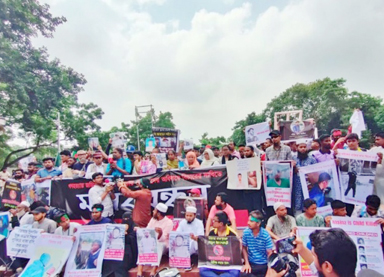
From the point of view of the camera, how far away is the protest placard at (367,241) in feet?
14.1

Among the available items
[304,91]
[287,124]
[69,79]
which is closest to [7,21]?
[69,79]

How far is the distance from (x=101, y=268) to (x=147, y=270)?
85 centimetres

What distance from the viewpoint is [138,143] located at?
43156 mm

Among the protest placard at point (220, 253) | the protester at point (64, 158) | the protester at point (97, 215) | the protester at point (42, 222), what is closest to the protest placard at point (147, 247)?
the protester at point (97, 215)

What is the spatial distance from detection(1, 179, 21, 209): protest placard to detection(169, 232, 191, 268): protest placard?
440 cm

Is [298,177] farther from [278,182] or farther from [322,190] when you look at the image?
[322,190]

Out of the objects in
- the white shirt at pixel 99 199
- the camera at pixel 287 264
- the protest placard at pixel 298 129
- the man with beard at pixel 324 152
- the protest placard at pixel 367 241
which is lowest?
the camera at pixel 287 264

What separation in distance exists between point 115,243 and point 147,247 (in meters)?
0.61

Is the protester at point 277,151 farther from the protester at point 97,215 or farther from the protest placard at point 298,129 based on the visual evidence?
the protester at point 97,215

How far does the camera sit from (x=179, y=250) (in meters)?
5.34

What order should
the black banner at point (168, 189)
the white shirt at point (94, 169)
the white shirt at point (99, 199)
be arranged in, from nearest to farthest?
the white shirt at point (99, 199) < the black banner at point (168, 189) < the white shirt at point (94, 169)

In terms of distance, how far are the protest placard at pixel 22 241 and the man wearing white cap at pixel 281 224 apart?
181 inches

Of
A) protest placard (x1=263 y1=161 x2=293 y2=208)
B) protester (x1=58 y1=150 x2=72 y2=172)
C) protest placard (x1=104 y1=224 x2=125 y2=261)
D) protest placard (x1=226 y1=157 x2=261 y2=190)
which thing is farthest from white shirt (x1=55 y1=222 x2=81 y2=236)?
protest placard (x1=263 y1=161 x2=293 y2=208)

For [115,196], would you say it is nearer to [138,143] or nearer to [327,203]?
[327,203]
